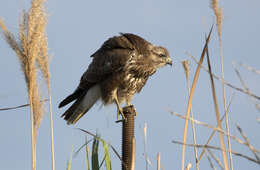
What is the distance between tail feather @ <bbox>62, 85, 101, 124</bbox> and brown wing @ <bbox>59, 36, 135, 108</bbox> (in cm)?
9

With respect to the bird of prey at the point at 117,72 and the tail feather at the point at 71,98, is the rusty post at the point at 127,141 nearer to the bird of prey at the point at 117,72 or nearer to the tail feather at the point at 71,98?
the bird of prey at the point at 117,72

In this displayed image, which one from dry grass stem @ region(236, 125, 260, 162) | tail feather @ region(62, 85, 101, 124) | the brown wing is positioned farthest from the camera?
tail feather @ region(62, 85, 101, 124)

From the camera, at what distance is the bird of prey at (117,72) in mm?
4727

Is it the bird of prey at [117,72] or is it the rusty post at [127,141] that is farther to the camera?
the bird of prey at [117,72]

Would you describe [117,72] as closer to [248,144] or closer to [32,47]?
[32,47]

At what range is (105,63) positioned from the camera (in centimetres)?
488

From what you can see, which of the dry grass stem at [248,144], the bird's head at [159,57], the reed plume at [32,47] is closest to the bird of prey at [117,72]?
the bird's head at [159,57]

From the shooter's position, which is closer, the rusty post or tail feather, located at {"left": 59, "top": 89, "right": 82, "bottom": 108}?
the rusty post

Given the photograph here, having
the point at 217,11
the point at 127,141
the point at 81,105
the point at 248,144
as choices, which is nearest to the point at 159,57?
the point at 81,105

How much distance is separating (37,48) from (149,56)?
2.50m

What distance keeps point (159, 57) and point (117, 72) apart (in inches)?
26.1

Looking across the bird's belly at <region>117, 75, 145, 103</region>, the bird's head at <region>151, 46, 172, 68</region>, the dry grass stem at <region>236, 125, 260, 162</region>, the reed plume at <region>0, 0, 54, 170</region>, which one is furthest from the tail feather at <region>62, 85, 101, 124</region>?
the dry grass stem at <region>236, 125, 260, 162</region>

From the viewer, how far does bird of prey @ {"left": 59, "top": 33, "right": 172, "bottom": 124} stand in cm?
473

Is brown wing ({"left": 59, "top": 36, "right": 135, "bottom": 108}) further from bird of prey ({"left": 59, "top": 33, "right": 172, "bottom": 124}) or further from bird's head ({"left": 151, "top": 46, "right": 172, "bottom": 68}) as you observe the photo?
bird's head ({"left": 151, "top": 46, "right": 172, "bottom": 68})
